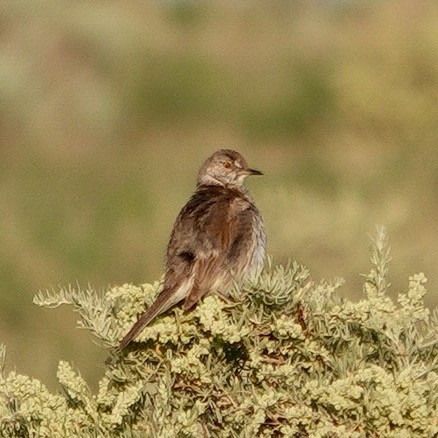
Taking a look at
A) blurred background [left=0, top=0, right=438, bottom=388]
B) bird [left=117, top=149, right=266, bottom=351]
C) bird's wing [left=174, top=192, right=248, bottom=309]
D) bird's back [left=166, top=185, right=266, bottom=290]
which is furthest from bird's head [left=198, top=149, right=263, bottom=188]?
blurred background [left=0, top=0, right=438, bottom=388]

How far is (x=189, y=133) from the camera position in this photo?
3291cm

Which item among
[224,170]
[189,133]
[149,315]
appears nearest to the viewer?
A: [149,315]

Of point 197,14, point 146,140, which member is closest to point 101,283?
point 146,140

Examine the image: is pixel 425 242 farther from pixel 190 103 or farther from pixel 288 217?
pixel 190 103

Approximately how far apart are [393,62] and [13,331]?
17.4 m

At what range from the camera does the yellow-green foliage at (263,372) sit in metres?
6.02

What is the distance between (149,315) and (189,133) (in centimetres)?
2612

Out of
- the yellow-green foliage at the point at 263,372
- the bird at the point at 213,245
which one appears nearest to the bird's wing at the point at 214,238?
the bird at the point at 213,245

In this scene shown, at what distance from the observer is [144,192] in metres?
24.5

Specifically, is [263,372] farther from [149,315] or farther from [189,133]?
[189,133]

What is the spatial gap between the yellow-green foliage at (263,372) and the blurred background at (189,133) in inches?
273

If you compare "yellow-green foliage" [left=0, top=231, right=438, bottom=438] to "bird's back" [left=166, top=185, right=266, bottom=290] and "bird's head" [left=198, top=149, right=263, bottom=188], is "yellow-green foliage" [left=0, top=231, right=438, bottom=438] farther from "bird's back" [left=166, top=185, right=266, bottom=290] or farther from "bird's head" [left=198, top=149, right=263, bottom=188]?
"bird's head" [left=198, top=149, right=263, bottom=188]

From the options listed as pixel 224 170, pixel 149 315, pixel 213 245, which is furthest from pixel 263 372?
pixel 224 170

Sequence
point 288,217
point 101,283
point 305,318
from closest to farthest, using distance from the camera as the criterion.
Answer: point 305,318, point 288,217, point 101,283
